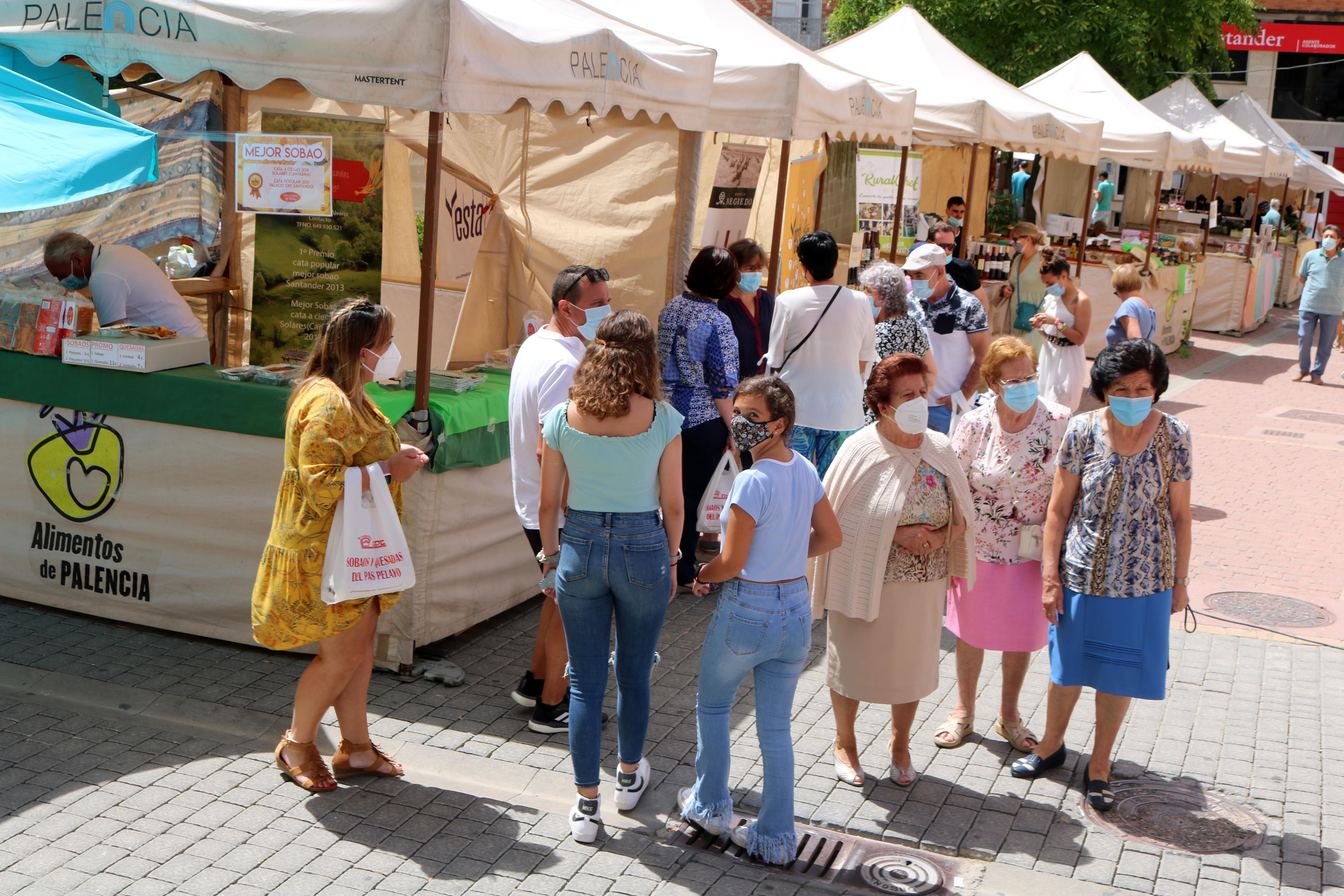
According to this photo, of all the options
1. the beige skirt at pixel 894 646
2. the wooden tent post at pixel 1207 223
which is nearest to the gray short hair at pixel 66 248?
the beige skirt at pixel 894 646

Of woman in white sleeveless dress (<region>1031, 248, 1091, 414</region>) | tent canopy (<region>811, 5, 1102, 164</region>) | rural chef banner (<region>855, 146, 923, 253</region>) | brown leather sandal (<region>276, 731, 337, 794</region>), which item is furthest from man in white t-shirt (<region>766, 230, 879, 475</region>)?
rural chef banner (<region>855, 146, 923, 253</region>)

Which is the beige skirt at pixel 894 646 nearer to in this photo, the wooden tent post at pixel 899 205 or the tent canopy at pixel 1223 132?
the wooden tent post at pixel 899 205

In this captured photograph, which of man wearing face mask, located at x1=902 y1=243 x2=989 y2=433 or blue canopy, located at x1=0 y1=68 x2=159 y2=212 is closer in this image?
blue canopy, located at x1=0 y1=68 x2=159 y2=212

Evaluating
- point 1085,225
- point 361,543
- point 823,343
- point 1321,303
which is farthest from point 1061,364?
point 1321,303

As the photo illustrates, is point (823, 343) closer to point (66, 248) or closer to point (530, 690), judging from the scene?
point (530, 690)

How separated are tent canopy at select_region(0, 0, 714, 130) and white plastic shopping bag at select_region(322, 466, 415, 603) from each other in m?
1.61

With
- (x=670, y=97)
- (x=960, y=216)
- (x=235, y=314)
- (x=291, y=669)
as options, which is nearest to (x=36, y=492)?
(x=291, y=669)

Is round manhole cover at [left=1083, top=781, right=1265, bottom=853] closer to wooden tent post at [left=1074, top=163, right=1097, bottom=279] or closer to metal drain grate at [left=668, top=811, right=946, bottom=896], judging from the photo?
metal drain grate at [left=668, top=811, right=946, bottom=896]

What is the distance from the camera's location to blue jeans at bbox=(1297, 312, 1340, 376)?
52.4 feet

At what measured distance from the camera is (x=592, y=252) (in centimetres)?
830

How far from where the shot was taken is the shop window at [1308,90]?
124 ft

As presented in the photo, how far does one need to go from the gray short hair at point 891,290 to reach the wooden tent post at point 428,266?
2.53 meters

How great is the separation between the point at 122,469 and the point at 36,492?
519 mm

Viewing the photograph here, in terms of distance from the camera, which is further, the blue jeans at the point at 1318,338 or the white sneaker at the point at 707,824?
the blue jeans at the point at 1318,338
